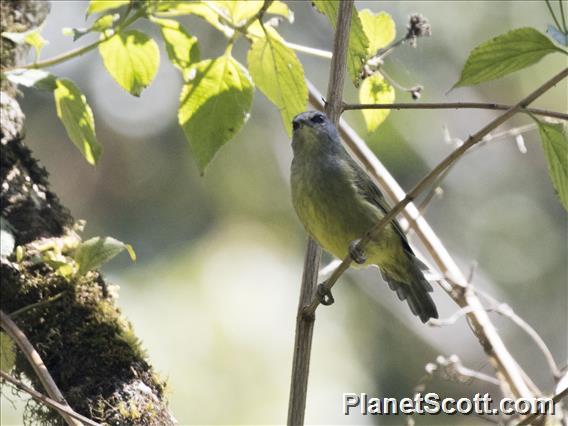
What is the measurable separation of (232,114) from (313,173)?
31.8 inches

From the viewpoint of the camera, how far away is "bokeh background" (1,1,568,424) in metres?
8.65

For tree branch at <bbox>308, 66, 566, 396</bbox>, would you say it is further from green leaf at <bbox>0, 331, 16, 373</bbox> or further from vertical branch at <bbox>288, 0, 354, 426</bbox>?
green leaf at <bbox>0, 331, 16, 373</bbox>

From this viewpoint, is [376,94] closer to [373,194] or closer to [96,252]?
[373,194]

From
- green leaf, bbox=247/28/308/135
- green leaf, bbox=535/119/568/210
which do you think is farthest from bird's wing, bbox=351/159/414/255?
green leaf, bbox=535/119/568/210

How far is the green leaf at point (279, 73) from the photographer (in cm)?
251

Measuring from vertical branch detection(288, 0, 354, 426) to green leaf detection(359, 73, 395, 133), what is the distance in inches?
16.5

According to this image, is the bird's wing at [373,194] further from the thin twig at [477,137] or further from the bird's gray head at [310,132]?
the thin twig at [477,137]

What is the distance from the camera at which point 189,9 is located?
8.19 ft

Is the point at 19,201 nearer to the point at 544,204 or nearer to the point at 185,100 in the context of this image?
the point at 185,100

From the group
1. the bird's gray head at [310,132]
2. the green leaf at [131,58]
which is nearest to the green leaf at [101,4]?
the green leaf at [131,58]

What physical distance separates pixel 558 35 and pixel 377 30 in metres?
1.06

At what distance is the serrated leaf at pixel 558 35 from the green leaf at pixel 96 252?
1.30 m

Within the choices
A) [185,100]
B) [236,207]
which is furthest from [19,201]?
[236,207]

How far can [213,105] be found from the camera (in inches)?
98.7
